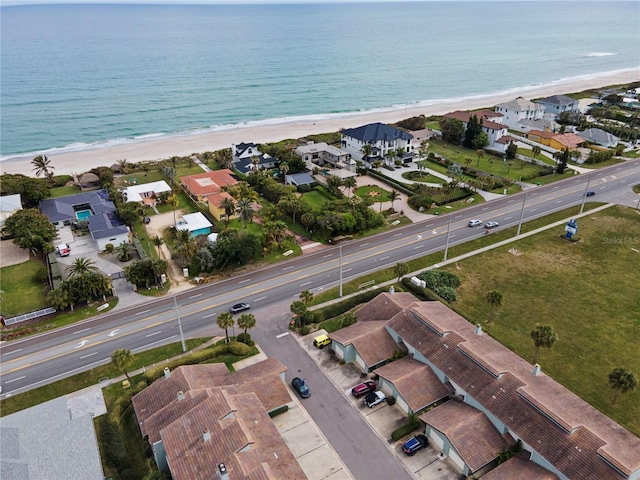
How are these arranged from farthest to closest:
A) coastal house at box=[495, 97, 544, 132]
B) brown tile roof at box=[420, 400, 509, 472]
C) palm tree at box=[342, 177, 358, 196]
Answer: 1. coastal house at box=[495, 97, 544, 132]
2. palm tree at box=[342, 177, 358, 196]
3. brown tile roof at box=[420, 400, 509, 472]

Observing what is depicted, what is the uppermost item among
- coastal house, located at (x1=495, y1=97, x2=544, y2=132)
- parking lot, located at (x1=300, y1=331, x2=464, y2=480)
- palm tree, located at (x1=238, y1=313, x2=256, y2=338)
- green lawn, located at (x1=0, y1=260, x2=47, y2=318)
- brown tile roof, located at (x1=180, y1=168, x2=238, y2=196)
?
coastal house, located at (x1=495, y1=97, x2=544, y2=132)

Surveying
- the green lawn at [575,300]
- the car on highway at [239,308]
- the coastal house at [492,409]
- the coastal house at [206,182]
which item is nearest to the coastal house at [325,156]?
the coastal house at [206,182]

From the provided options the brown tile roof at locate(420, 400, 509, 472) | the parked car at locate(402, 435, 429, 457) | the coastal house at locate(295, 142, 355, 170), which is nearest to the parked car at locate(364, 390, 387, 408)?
the brown tile roof at locate(420, 400, 509, 472)

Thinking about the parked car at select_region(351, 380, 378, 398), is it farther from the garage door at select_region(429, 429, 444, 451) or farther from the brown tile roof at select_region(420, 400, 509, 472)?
the garage door at select_region(429, 429, 444, 451)

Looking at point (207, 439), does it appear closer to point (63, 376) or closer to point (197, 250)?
point (63, 376)

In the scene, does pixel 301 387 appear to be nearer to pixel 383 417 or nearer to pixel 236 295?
pixel 383 417

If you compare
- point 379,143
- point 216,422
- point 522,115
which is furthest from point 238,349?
point 522,115

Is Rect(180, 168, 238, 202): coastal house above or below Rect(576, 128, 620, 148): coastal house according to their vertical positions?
below

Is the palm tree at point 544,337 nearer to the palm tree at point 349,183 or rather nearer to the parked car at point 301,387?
the parked car at point 301,387
